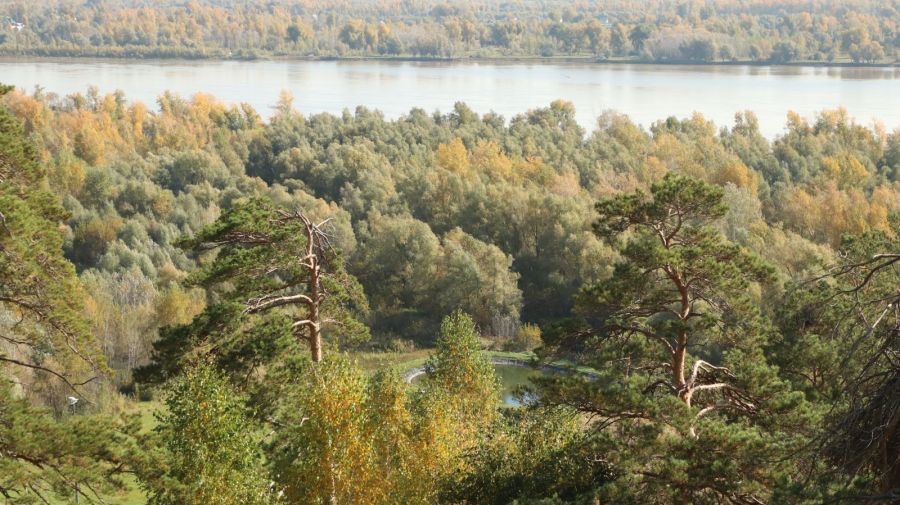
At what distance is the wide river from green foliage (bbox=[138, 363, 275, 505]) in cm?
3857

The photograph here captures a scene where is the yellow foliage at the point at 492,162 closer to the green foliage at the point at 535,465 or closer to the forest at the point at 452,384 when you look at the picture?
the forest at the point at 452,384

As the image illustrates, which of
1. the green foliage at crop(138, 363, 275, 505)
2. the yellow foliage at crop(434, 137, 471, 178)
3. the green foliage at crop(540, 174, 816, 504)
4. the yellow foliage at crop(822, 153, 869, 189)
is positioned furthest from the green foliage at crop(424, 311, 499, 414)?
the yellow foliage at crop(822, 153, 869, 189)

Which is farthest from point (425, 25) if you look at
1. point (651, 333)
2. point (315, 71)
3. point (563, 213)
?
point (651, 333)

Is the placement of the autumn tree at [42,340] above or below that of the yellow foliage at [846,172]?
above

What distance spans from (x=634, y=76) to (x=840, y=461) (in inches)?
2501

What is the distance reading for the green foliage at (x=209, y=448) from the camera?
350 inches

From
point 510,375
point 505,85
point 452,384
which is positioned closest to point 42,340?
point 452,384

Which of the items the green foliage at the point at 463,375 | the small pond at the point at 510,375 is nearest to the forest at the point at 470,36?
the small pond at the point at 510,375

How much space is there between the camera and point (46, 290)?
784cm

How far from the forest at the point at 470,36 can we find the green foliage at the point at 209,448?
65287 mm

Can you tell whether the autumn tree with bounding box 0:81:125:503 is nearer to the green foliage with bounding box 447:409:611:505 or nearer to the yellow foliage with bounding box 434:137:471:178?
the green foliage with bounding box 447:409:611:505

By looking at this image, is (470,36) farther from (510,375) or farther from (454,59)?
(510,375)

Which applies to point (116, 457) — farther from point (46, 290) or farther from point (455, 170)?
point (455, 170)

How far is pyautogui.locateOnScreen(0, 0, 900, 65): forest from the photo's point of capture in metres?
70.1
